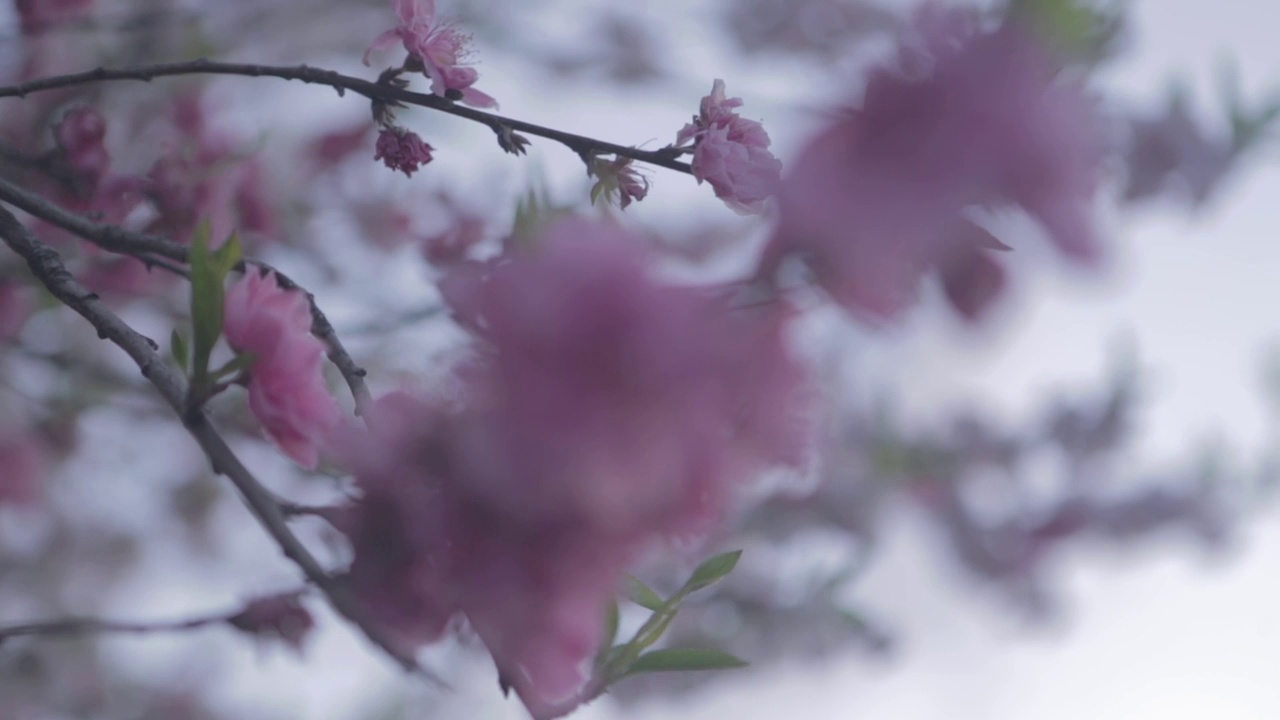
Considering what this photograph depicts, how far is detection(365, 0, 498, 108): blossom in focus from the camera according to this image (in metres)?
0.46

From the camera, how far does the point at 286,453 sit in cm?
41

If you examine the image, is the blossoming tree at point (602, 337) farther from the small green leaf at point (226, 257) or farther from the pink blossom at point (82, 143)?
the pink blossom at point (82, 143)

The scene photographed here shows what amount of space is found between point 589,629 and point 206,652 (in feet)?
6.53

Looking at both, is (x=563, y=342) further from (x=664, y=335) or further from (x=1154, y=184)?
(x=1154, y=184)

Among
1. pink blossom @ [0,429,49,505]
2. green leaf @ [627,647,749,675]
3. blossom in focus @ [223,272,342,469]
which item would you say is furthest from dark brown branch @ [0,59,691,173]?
pink blossom @ [0,429,49,505]

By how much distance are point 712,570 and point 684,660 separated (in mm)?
52

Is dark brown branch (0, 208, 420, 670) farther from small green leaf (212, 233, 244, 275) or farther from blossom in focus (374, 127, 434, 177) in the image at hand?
blossom in focus (374, 127, 434, 177)

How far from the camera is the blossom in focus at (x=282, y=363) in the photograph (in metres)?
0.39

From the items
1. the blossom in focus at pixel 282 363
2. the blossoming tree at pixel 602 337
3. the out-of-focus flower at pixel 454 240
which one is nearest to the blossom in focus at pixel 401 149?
the blossoming tree at pixel 602 337

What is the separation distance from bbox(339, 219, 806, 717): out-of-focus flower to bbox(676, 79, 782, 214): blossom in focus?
143mm

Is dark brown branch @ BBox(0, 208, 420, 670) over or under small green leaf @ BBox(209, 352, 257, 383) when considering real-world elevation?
under

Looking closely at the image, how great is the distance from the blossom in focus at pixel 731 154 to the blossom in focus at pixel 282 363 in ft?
0.64

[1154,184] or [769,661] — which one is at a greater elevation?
[1154,184]

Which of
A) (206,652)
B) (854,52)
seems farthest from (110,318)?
(206,652)
